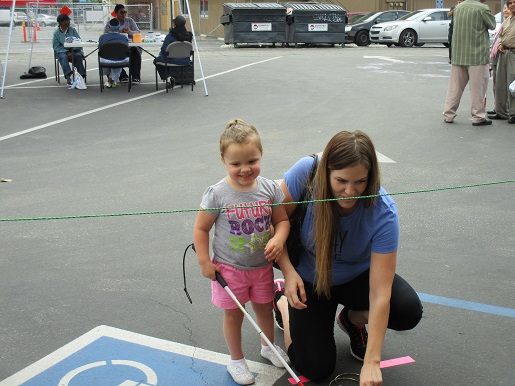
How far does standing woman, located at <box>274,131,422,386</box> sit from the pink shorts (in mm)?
104

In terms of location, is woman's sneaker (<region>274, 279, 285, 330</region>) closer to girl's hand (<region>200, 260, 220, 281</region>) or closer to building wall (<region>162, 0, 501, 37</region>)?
girl's hand (<region>200, 260, 220, 281</region>)

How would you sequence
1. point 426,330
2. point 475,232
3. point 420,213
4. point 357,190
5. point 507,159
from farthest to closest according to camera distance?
point 507,159
point 420,213
point 475,232
point 426,330
point 357,190

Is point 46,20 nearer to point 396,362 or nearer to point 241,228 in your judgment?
point 241,228

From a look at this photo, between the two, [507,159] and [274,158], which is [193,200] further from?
[507,159]

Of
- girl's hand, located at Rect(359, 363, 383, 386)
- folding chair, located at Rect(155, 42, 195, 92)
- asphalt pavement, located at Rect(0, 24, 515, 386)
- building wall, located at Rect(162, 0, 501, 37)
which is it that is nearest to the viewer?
girl's hand, located at Rect(359, 363, 383, 386)

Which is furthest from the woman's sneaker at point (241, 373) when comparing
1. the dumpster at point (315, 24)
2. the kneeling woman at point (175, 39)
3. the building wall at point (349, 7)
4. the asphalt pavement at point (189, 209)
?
the building wall at point (349, 7)

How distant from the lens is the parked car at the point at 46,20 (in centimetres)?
2146

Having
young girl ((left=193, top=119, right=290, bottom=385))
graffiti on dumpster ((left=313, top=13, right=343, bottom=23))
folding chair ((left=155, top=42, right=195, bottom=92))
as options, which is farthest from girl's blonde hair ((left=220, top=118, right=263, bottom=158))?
graffiti on dumpster ((left=313, top=13, right=343, bottom=23))

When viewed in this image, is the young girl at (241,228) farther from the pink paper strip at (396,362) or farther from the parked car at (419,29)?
the parked car at (419,29)

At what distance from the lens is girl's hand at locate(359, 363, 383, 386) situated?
2867 mm

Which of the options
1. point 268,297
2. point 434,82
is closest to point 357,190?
point 268,297

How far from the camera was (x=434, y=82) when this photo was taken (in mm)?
15281

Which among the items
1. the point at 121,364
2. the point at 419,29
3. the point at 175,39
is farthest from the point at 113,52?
the point at 419,29

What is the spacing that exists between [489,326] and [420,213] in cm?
218
